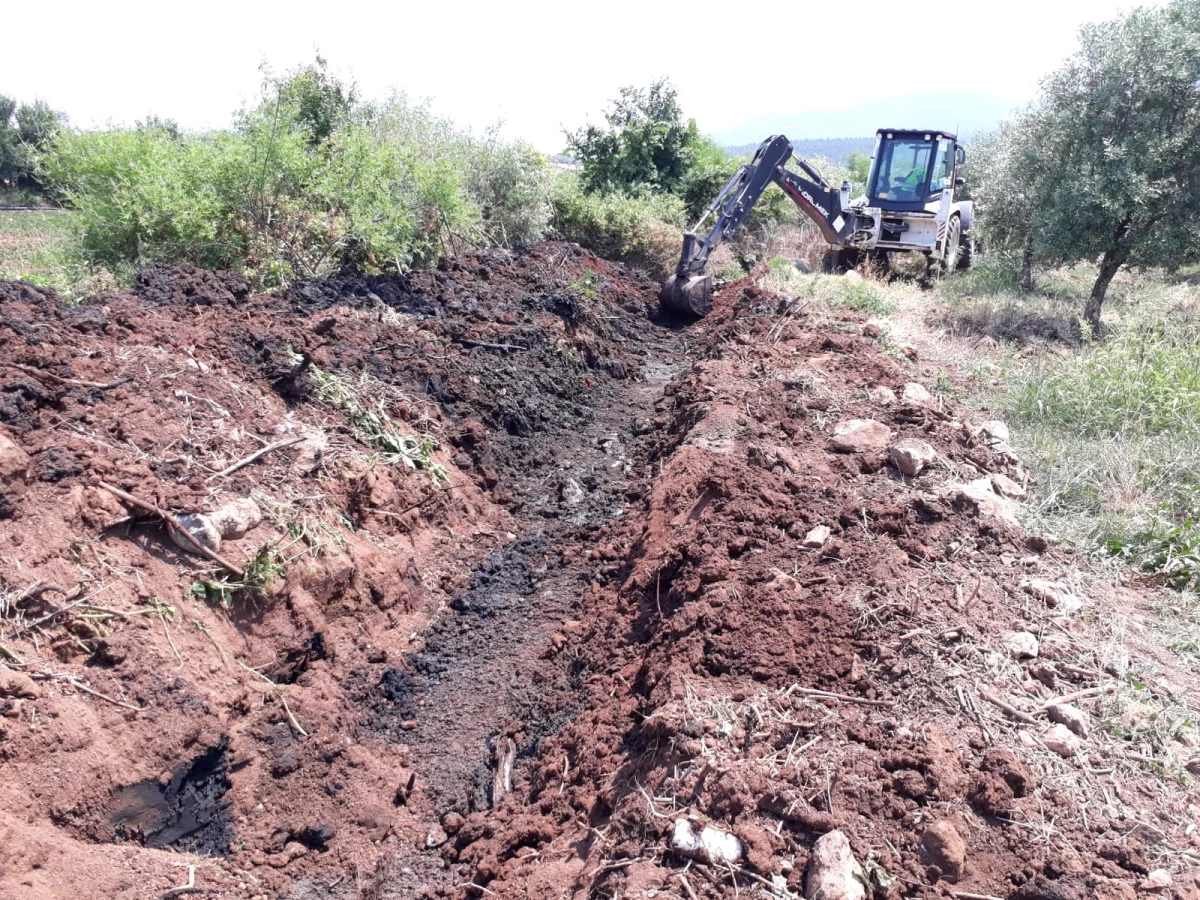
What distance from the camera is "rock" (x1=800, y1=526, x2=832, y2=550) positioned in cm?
477

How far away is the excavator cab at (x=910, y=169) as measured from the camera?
1355 cm

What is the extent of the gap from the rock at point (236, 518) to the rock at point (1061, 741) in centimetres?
432

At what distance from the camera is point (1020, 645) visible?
3867 millimetres

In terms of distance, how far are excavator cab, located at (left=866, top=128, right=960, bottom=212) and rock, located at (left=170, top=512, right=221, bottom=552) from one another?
12684 mm

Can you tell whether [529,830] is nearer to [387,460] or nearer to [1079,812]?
[1079,812]

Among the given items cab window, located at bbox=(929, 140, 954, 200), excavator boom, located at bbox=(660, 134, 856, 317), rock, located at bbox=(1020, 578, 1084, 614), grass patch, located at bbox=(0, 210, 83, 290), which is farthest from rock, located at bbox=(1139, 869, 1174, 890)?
cab window, located at bbox=(929, 140, 954, 200)

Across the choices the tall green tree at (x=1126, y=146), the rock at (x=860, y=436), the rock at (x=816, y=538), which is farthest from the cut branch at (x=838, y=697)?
the tall green tree at (x=1126, y=146)

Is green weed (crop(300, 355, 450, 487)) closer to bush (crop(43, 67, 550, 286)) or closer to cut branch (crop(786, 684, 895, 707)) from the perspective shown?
bush (crop(43, 67, 550, 286))

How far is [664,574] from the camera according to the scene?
4.99 m

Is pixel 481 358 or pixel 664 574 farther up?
pixel 481 358

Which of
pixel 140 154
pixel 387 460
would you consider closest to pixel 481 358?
pixel 387 460

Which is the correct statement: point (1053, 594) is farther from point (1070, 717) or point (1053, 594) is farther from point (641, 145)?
point (641, 145)

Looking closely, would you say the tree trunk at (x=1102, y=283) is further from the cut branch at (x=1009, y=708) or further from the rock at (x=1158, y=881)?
the rock at (x=1158, y=881)

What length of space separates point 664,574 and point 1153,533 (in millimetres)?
3219
